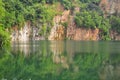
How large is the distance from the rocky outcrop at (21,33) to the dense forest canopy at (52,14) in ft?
4.72

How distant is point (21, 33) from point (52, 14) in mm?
22194

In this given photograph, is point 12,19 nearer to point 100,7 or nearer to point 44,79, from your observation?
point 100,7

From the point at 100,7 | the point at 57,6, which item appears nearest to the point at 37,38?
the point at 57,6

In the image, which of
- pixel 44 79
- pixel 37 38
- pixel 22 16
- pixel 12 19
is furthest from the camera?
pixel 37 38

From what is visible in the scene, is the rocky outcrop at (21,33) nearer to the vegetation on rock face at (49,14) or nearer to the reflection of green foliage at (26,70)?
the vegetation on rock face at (49,14)

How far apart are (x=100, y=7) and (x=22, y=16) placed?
159ft

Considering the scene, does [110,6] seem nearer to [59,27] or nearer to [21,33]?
[59,27]

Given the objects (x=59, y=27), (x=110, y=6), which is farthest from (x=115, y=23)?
(x=59, y=27)

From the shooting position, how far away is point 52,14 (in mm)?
124000

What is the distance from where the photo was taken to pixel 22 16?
104 metres

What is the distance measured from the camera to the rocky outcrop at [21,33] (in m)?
99.5

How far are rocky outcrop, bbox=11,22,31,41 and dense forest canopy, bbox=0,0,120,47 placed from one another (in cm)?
144

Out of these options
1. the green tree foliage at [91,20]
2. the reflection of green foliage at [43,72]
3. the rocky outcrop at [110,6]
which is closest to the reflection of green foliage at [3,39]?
the reflection of green foliage at [43,72]

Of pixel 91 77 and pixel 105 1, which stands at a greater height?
pixel 105 1
